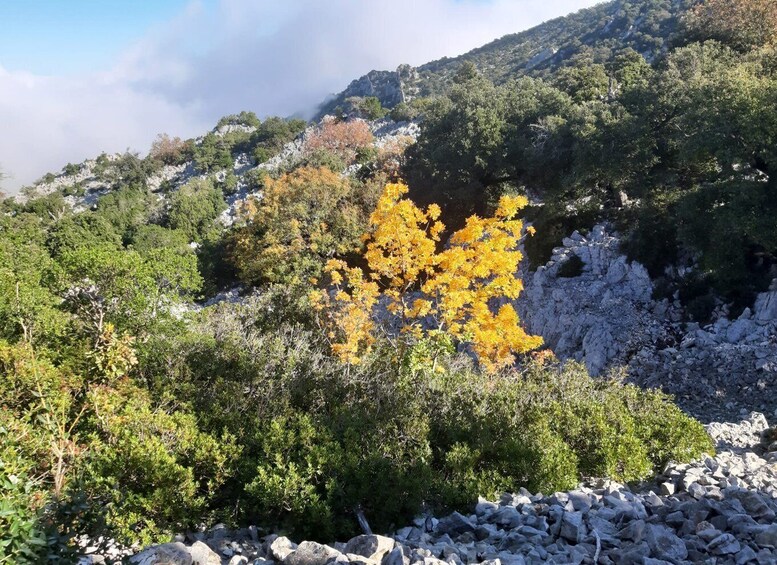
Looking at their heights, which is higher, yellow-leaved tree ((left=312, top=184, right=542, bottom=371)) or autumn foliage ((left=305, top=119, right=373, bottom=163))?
autumn foliage ((left=305, top=119, right=373, bottom=163))

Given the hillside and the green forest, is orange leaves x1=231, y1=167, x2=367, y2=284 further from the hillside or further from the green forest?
the hillside

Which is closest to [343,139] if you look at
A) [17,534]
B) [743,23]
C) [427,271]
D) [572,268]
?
[743,23]

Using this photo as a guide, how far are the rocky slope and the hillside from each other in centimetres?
4179

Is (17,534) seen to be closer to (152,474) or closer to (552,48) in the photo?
(152,474)

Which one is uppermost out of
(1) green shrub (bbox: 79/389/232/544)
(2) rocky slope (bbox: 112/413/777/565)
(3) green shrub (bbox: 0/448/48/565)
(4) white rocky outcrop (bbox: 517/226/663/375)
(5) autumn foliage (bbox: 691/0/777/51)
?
(5) autumn foliage (bbox: 691/0/777/51)

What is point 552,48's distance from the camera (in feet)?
235

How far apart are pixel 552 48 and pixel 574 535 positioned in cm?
7826

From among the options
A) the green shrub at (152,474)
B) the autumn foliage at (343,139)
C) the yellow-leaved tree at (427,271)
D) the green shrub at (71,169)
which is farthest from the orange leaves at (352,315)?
the green shrub at (71,169)

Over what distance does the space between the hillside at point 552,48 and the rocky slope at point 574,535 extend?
1645 inches

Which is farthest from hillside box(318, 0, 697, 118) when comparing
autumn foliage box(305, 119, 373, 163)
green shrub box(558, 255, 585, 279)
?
green shrub box(558, 255, 585, 279)

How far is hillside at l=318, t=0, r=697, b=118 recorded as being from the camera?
52.5 meters

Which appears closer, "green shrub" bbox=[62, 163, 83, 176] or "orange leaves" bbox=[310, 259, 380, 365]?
"orange leaves" bbox=[310, 259, 380, 365]

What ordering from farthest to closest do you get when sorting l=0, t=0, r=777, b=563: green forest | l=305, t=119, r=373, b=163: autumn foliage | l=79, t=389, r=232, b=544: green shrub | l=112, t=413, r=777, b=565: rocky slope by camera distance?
l=305, t=119, r=373, b=163: autumn foliage
l=0, t=0, r=777, b=563: green forest
l=79, t=389, r=232, b=544: green shrub
l=112, t=413, r=777, b=565: rocky slope

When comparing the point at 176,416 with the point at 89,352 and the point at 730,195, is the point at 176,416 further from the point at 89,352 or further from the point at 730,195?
the point at 730,195
